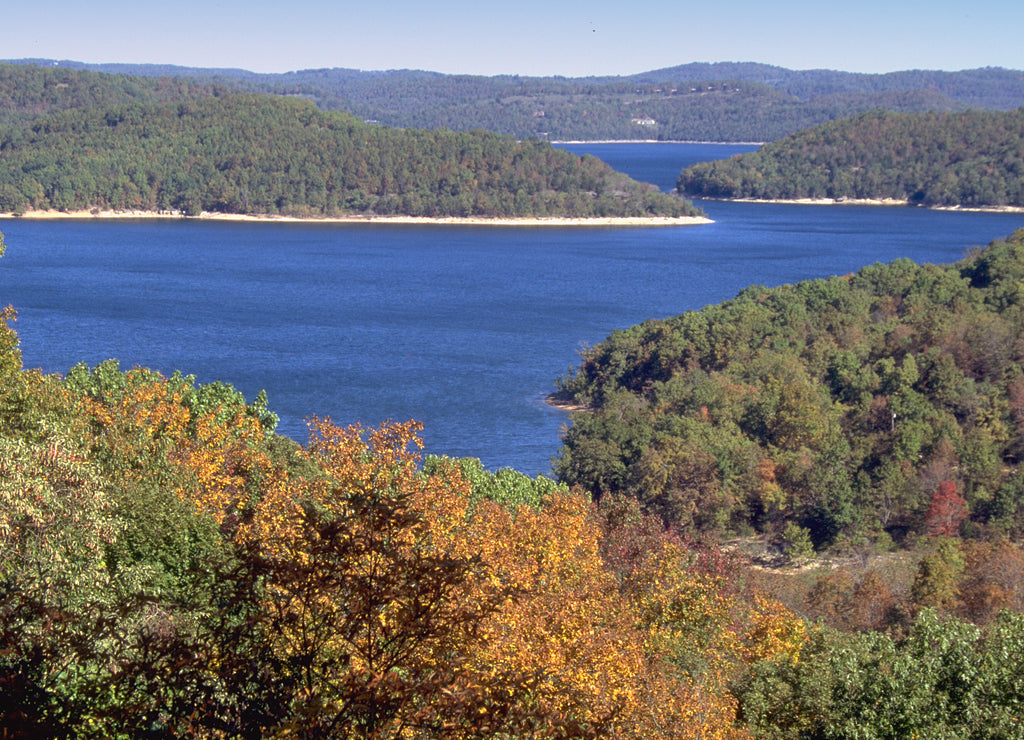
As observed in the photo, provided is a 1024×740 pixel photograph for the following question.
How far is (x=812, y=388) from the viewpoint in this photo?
33188mm

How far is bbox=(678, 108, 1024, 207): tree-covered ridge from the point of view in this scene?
474 ft

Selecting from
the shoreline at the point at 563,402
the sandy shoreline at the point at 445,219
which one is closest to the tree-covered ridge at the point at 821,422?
the shoreline at the point at 563,402

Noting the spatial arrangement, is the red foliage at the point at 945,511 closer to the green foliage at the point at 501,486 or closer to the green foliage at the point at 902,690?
the green foliage at the point at 501,486

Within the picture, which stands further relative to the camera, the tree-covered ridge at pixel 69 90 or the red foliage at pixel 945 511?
the tree-covered ridge at pixel 69 90

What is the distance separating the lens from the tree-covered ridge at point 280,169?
122 metres

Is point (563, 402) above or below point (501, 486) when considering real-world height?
below

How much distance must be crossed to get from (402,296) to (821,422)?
41105 mm

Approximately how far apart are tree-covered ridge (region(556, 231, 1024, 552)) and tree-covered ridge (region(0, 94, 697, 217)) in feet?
266

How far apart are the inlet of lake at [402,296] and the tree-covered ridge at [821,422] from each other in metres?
3.91

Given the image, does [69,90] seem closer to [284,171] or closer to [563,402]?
[284,171]

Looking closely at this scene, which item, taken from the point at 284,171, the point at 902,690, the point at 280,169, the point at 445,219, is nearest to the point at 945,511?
the point at 902,690

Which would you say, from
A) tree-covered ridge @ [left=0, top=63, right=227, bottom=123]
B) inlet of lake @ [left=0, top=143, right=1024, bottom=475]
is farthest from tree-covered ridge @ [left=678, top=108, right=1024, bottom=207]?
tree-covered ridge @ [left=0, top=63, right=227, bottom=123]

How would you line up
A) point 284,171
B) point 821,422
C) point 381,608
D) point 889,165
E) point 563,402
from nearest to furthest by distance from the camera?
point 381,608 < point 821,422 < point 563,402 < point 284,171 < point 889,165

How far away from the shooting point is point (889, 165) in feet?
510
